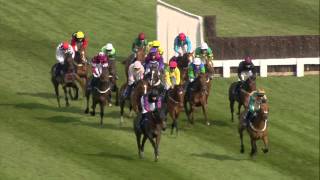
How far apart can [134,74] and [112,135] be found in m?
2.09

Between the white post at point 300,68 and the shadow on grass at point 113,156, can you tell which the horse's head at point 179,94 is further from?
the white post at point 300,68

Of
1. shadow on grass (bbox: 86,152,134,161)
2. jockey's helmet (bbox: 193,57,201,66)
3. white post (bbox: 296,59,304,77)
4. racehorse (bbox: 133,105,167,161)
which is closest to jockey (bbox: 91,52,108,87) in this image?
jockey's helmet (bbox: 193,57,201,66)

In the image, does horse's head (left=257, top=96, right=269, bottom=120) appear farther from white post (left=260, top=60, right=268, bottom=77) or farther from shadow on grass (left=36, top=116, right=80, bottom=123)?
white post (left=260, top=60, right=268, bottom=77)

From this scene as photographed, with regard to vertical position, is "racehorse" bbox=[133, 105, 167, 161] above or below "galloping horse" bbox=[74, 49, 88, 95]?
below

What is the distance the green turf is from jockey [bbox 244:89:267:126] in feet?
4.49

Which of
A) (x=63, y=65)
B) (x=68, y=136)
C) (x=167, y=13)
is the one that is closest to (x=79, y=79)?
(x=63, y=65)

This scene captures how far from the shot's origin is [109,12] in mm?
51125

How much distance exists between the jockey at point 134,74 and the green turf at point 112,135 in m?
1.23

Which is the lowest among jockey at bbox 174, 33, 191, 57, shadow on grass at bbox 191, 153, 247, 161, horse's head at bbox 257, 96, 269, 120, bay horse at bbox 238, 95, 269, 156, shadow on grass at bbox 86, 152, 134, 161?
shadow on grass at bbox 191, 153, 247, 161

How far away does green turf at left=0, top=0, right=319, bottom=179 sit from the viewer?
28234mm

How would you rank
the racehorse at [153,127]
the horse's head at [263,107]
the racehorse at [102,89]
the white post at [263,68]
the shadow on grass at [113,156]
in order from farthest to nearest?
the white post at [263,68]
the racehorse at [102,89]
the horse's head at [263,107]
the shadow on grass at [113,156]
the racehorse at [153,127]

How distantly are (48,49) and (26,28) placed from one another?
3478 mm

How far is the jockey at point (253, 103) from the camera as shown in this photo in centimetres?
2922

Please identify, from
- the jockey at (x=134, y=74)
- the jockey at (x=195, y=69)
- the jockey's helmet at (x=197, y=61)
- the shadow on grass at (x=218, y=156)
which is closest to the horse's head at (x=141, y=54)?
the jockey at (x=195, y=69)
